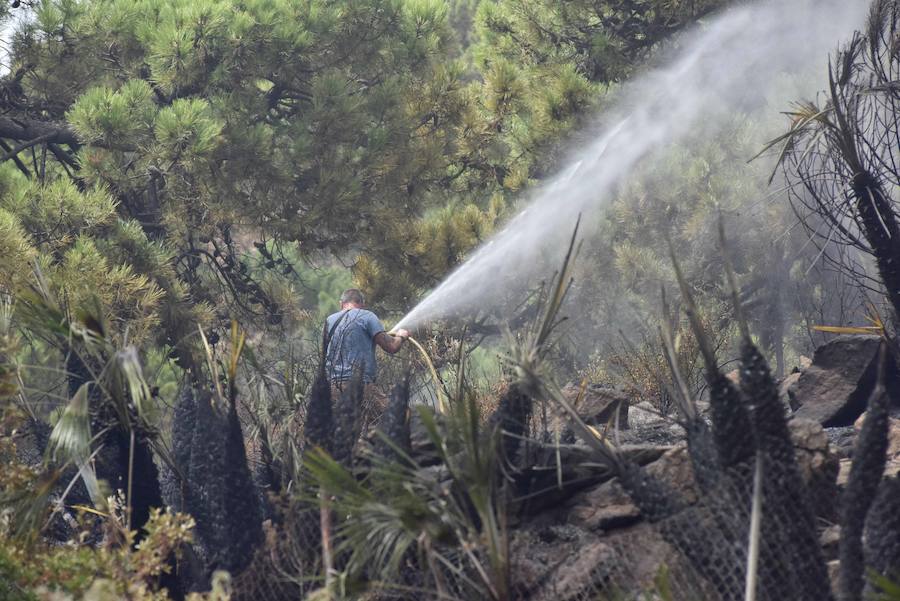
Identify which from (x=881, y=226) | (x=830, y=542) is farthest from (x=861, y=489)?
(x=881, y=226)

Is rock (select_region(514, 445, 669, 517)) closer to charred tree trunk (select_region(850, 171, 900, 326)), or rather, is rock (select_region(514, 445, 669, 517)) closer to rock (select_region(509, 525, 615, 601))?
rock (select_region(509, 525, 615, 601))

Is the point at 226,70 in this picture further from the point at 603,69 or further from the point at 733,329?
the point at 733,329

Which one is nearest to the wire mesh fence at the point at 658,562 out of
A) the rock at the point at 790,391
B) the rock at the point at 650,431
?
the rock at the point at 650,431

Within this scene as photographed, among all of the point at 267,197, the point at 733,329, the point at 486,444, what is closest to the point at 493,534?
the point at 486,444

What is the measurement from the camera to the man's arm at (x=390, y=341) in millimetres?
9016

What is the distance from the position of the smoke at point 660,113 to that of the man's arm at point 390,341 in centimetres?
282

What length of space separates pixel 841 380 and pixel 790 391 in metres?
0.50

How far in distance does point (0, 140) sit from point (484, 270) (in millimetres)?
5364

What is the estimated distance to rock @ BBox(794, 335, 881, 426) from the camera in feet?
28.1

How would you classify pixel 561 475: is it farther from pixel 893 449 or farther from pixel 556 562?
pixel 893 449

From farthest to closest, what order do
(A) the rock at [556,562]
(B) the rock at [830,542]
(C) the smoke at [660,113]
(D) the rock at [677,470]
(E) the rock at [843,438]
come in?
(C) the smoke at [660,113], (E) the rock at [843,438], (D) the rock at [677,470], (B) the rock at [830,542], (A) the rock at [556,562]

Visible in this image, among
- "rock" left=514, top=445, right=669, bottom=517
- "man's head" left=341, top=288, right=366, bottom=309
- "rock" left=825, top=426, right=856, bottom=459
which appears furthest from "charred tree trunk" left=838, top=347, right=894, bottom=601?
"man's head" left=341, top=288, right=366, bottom=309

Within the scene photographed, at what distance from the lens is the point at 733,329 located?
15500mm

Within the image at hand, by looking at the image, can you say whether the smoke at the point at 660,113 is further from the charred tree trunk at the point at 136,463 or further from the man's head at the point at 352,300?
the charred tree trunk at the point at 136,463
